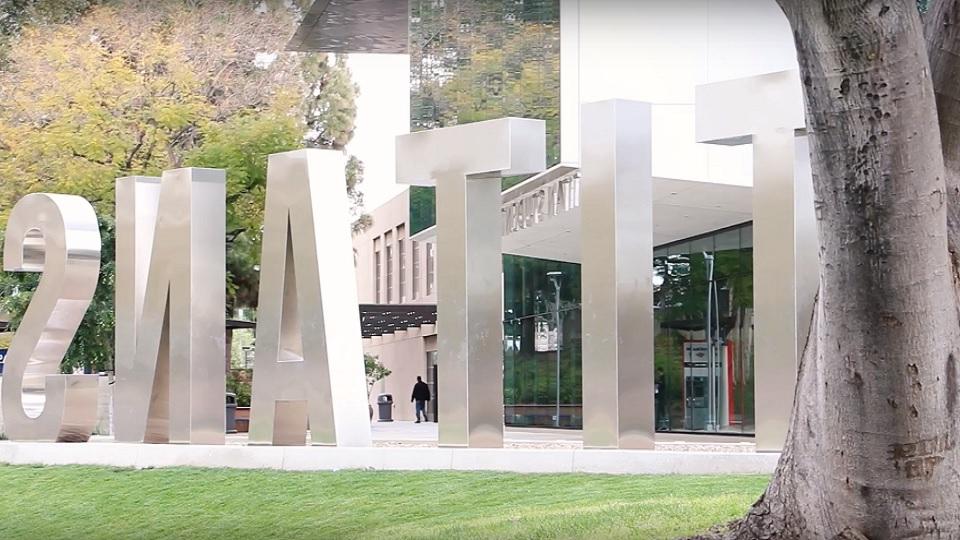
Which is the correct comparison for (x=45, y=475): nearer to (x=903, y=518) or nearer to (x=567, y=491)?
(x=567, y=491)

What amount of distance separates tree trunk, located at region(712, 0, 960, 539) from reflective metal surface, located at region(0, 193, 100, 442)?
1276 cm

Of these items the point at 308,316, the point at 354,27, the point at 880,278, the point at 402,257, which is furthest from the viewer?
the point at 402,257

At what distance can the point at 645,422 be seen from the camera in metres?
14.5

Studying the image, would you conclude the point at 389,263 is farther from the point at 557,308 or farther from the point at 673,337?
the point at 673,337

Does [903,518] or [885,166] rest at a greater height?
[885,166]

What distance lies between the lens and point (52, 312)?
18.2m

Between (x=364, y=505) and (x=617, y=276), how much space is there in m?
3.81

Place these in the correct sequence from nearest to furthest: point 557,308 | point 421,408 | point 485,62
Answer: point 485,62
point 557,308
point 421,408

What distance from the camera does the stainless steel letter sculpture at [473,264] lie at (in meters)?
15.2

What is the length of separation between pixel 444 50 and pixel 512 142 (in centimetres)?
959

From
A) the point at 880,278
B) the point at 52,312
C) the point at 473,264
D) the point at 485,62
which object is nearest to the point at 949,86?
the point at 880,278

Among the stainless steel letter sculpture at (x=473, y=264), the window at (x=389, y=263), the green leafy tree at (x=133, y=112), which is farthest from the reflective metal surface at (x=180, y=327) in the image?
the window at (x=389, y=263)

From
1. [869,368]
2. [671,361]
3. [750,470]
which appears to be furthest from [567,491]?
[671,361]

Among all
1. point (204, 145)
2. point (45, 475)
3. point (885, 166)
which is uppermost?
point (204, 145)
